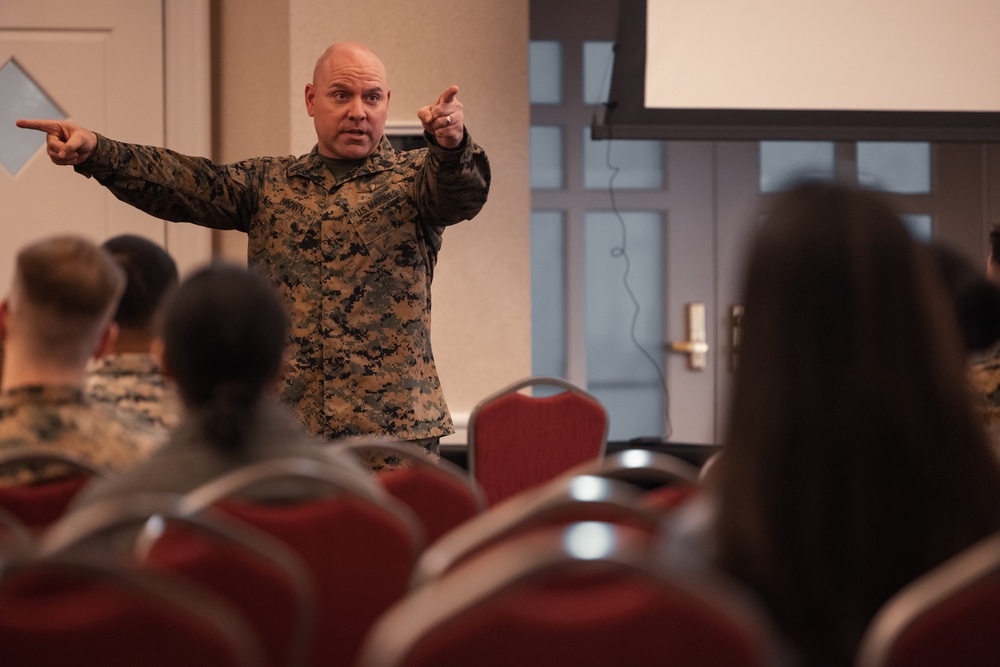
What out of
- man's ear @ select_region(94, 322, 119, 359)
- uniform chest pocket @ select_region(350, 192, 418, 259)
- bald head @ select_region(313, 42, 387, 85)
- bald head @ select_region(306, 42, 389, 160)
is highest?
bald head @ select_region(313, 42, 387, 85)

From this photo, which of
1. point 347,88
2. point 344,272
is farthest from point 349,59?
point 344,272

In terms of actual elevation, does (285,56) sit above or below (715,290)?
above

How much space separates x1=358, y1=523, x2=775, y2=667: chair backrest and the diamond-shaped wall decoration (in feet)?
13.4

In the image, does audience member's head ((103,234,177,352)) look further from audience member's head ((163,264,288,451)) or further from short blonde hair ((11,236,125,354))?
audience member's head ((163,264,288,451))

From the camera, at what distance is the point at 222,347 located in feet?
4.64

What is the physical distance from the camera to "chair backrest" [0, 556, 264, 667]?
0.84m

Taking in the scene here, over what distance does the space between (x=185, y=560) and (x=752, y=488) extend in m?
0.52

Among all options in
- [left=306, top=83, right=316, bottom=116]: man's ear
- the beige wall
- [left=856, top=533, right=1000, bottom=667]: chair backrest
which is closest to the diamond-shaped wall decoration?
the beige wall

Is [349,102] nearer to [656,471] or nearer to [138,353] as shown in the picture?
[138,353]

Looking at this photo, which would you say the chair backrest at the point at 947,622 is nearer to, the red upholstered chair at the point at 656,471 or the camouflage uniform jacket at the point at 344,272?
the red upholstered chair at the point at 656,471

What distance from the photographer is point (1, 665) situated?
0.87 m

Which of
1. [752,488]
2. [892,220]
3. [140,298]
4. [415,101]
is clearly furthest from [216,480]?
[415,101]

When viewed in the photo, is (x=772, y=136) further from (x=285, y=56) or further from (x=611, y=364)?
(x=285, y=56)

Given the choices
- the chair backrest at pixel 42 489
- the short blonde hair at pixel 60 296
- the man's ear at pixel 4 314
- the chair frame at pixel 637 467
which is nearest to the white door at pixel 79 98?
the man's ear at pixel 4 314
